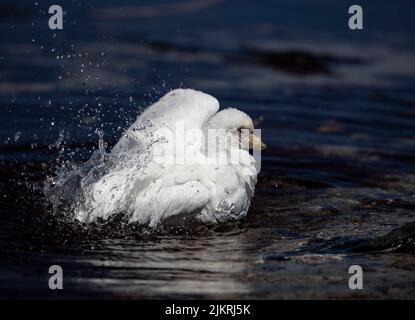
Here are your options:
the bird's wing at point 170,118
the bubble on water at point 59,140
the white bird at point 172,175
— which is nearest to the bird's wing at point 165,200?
the white bird at point 172,175

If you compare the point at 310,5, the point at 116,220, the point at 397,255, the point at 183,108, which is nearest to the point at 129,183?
the point at 116,220

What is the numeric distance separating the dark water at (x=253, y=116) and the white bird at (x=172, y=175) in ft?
0.43

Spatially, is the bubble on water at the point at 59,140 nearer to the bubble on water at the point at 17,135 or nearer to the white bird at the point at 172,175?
the bubble on water at the point at 17,135

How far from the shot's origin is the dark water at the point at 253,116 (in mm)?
5195

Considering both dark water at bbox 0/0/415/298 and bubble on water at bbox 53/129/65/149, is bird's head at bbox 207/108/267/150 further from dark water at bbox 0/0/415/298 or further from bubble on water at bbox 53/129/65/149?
bubble on water at bbox 53/129/65/149

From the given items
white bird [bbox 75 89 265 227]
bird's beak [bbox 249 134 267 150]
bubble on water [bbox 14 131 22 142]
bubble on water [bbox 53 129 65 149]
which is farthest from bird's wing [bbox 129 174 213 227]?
bubble on water [bbox 14 131 22 142]

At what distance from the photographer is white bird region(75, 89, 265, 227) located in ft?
19.0

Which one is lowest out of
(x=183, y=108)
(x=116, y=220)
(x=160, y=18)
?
(x=116, y=220)

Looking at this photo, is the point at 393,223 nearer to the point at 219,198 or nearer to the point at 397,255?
the point at 397,255

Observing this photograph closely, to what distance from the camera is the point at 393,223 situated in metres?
6.26

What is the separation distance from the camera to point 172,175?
584 centimetres
